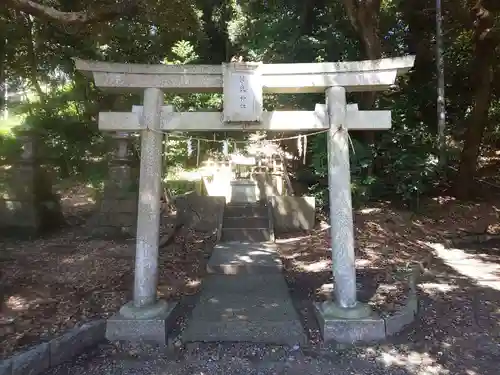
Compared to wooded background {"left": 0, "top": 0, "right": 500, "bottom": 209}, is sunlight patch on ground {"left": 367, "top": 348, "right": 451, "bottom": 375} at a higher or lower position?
lower

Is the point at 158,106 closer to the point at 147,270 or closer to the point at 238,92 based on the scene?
the point at 238,92

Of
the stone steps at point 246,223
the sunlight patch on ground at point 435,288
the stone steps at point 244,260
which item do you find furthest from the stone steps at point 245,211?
the sunlight patch on ground at point 435,288

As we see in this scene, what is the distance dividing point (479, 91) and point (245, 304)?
9163 millimetres

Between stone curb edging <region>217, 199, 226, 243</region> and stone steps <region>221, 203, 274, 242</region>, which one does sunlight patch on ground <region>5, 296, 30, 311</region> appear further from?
stone steps <region>221, 203, 274, 242</region>

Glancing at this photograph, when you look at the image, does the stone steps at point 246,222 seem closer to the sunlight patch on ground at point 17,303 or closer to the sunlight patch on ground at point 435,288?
the sunlight patch on ground at point 435,288

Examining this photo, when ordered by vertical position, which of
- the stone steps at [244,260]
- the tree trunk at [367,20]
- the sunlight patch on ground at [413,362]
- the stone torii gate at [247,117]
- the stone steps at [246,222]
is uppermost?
the tree trunk at [367,20]

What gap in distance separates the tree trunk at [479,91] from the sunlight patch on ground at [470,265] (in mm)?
3527

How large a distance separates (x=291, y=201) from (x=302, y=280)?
354 centimetres

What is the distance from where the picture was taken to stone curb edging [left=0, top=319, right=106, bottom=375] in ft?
11.0

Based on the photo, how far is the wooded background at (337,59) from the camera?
30.5 ft

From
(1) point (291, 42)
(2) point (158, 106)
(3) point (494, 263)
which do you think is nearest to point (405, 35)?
(1) point (291, 42)

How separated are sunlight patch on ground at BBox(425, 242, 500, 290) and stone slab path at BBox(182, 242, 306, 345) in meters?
3.20

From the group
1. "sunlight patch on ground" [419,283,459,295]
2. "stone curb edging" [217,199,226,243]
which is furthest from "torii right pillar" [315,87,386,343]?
"stone curb edging" [217,199,226,243]

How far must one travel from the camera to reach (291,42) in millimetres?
10648
